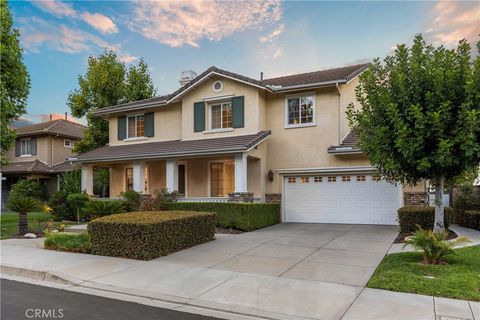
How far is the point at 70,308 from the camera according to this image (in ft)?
18.4

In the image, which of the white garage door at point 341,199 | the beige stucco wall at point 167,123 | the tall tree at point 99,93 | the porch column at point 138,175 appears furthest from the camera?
the tall tree at point 99,93

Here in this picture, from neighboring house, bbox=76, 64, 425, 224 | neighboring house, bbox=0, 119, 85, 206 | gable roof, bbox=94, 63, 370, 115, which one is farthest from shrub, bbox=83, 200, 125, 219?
neighboring house, bbox=0, 119, 85, 206

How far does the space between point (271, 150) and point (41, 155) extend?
66.4ft

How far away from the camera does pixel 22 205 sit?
12.9 meters

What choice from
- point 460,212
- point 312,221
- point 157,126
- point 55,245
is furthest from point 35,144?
point 460,212

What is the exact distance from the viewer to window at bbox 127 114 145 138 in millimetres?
20188

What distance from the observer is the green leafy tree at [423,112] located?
7984 millimetres

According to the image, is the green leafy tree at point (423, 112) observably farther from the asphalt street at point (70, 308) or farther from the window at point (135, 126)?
the window at point (135, 126)

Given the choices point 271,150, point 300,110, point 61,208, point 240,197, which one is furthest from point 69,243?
point 300,110

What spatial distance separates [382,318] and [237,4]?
40.2 feet

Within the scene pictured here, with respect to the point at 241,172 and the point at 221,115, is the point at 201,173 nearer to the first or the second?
the point at 221,115

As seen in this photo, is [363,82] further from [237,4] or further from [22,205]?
[22,205]

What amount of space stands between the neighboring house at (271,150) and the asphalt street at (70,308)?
899 cm

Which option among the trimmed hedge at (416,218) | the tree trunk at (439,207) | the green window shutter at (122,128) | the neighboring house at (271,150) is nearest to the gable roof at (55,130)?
the green window shutter at (122,128)
